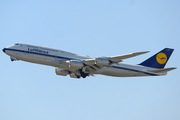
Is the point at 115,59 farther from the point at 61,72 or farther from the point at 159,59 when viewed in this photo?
the point at 159,59

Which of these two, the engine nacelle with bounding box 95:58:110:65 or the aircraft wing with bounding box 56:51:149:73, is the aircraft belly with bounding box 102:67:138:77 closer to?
the aircraft wing with bounding box 56:51:149:73

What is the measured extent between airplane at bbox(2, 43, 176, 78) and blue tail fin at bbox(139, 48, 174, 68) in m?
1.55

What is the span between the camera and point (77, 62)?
50188 mm

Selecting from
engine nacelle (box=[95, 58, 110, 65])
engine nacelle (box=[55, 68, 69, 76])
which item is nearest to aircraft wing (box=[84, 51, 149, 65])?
engine nacelle (box=[95, 58, 110, 65])

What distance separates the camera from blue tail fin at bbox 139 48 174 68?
58.5 m

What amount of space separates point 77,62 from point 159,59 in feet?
65.2

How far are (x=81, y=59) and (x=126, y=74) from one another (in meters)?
9.96

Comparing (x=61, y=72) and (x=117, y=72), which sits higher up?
(x=61, y=72)

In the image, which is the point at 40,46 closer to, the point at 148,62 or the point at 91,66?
the point at 91,66

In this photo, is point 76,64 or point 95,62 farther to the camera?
point 76,64

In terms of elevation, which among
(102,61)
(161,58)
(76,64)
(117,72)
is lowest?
(117,72)

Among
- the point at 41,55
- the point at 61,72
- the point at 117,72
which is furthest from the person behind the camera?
the point at 61,72

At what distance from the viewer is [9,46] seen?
169 feet

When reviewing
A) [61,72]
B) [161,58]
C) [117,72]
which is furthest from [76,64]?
[161,58]
